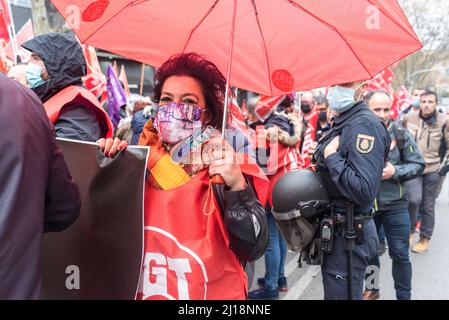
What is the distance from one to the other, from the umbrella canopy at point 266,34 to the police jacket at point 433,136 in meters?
4.27

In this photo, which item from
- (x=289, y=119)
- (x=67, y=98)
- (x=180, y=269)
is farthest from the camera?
(x=289, y=119)

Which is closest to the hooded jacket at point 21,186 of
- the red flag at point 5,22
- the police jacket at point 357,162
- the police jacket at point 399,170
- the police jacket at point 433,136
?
the police jacket at point 357,162

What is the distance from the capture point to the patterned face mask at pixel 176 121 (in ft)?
6.17

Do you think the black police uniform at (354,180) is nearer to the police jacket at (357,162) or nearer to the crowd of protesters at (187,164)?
the police jacket at (357,162)

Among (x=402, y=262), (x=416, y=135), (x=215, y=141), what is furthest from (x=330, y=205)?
(x=416, y=135)

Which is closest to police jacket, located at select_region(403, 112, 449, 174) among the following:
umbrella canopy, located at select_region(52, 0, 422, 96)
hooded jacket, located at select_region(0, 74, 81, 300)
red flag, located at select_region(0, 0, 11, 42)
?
umbrella canopy, located at select_region(52, 0, 422, 96)

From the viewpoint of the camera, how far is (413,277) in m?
4.75

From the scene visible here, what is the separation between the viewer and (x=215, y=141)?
68.5 inches

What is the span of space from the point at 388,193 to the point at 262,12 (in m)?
2.31

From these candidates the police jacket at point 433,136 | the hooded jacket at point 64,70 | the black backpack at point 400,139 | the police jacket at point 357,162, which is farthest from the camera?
the police jacket at point 433,136

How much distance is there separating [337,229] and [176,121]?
4.20 feet

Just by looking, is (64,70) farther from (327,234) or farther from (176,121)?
(327,234)

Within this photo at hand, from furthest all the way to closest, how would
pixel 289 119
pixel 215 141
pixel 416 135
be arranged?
pixel 416 135
pixel 289 119
pixel 215 141

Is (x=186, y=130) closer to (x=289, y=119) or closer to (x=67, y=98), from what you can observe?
(x=67, y=98)
